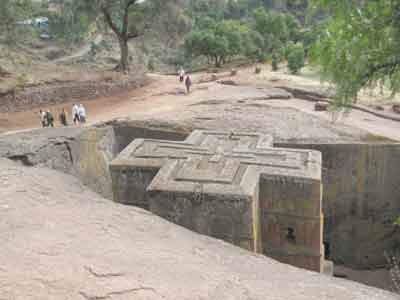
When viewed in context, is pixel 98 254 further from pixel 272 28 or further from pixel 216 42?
pixel 272 28

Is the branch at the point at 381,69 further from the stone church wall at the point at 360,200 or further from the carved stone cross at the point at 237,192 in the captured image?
the stone church wall at the point at 360,200

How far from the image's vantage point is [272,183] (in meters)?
5.40

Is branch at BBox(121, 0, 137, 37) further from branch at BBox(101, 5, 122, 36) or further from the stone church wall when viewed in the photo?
the stone church wall

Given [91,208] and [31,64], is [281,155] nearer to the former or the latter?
[91,208]

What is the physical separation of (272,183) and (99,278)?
3.24 metres

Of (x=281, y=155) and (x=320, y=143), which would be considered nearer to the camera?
(x=281, y=155)

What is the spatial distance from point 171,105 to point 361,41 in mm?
9824

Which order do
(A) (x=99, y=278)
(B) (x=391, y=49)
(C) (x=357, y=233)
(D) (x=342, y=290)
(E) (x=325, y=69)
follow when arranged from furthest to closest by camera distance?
(C) (x=357, y=233) < (E) (x=325, y=69) < (B) (x=391, y=49) < (D) (x=342, y=290) < (A) (x=99, y=278)

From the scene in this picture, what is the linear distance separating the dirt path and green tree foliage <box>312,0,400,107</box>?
499cm

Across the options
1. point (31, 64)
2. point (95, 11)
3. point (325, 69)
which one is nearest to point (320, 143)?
point (325, 69)

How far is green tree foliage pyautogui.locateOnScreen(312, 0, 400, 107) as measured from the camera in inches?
185

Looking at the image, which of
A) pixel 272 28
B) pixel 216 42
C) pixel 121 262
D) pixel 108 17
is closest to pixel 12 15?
pixel 108 17

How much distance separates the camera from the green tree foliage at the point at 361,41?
185 inches

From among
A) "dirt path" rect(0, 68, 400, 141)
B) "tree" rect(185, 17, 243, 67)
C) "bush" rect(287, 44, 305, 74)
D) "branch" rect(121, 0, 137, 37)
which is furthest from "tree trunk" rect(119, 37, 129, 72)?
"bush" rect(287, 44, 305, 74)
